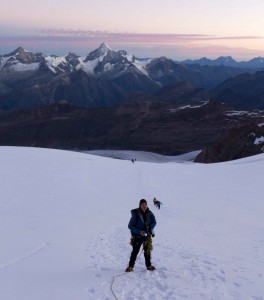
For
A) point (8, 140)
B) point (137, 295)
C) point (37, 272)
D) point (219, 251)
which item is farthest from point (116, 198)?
point (8, 140)

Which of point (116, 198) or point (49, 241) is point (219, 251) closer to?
point (49, 241)

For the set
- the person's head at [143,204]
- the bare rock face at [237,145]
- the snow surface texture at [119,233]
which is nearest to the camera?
the snow surface texture at [119,233]

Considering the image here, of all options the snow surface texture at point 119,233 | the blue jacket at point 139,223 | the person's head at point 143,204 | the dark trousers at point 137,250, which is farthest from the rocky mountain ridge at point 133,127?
the person's head at point 143,204

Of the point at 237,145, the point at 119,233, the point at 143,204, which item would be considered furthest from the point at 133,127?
Result: the point at 143,204

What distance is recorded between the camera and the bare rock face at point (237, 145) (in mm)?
83537

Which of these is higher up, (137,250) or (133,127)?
(137,250)

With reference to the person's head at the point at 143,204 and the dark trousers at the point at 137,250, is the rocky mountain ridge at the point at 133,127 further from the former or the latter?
the person's head at the point at 143,204

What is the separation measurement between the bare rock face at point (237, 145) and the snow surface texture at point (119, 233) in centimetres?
4721

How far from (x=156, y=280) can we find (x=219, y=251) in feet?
13.5

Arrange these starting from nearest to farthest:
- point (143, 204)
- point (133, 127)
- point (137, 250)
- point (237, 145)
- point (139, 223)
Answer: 1. point (143, 204)
2. point (139, 223)
3. point (137, 250)
4. point (237, 145)
5. point (133, 127)

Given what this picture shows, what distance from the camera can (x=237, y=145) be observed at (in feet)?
287

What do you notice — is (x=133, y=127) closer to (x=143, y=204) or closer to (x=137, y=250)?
(x=137, y=250)

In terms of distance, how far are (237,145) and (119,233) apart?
7309 cm

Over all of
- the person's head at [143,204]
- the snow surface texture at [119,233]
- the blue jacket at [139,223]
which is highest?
the person's head at [143,204]
